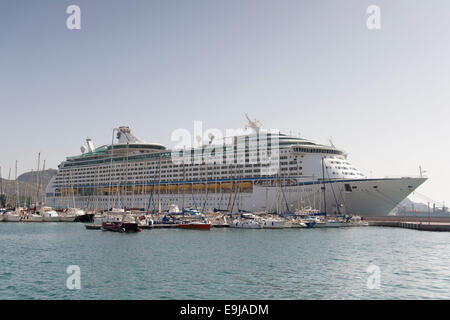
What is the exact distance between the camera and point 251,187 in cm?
7075

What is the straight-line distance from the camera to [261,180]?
69.4 meters

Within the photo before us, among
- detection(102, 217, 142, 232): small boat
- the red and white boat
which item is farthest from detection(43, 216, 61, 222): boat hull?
the red and white boat

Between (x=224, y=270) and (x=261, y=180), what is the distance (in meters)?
47.2

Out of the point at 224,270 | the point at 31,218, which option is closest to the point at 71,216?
the point at 31,218

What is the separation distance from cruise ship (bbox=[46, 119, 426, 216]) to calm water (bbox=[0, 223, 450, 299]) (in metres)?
23.8

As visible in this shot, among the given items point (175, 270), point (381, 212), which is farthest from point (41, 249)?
point (381, 212)

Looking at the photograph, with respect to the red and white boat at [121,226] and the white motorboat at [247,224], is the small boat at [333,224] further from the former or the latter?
the red and white boat at [121,226]

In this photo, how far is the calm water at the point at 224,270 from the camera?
1772cm

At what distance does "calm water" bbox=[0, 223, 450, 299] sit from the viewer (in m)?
17.7

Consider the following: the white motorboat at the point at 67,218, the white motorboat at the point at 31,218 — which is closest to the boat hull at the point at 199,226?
the white motorboat at the point at 67,218

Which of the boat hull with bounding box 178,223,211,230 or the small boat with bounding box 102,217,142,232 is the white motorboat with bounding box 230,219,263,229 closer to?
the boat hull with bounding box 178,223,211,230
